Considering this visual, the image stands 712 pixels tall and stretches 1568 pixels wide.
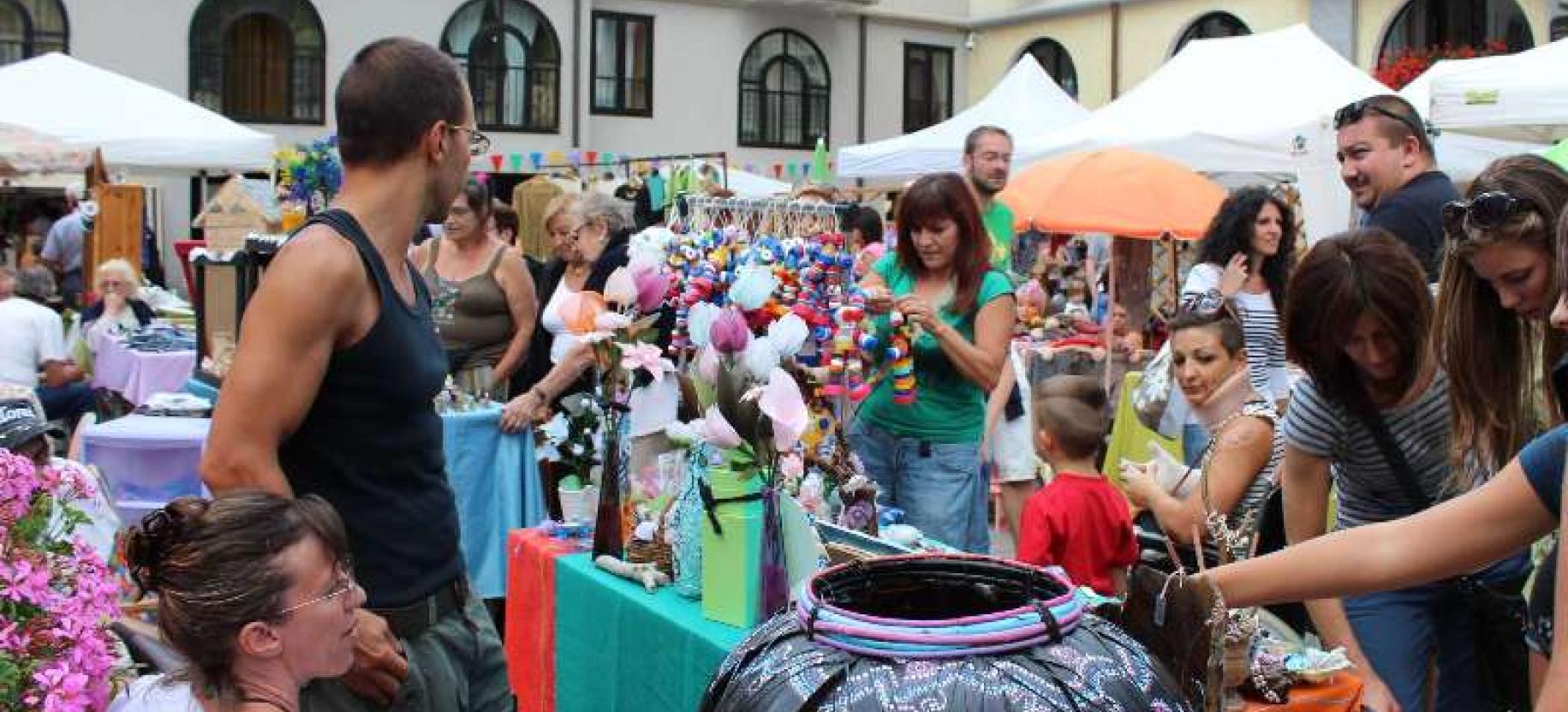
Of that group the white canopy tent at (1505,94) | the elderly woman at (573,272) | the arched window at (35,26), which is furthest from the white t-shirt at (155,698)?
the arched window at (35,26)

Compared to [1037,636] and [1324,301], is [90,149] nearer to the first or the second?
[1324,301]

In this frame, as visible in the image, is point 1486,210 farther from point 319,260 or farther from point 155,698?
point 155,698

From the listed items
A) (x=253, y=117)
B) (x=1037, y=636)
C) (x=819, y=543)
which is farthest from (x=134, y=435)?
(x=253, y=117)

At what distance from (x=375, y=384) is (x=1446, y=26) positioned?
2122 centimetres

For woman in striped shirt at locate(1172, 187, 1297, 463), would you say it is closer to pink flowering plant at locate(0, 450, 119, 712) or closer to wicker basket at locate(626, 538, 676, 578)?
wicker basket at locate(626, 538, 676, 578)

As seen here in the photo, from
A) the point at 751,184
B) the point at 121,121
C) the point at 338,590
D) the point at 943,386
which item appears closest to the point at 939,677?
the point at 338,590

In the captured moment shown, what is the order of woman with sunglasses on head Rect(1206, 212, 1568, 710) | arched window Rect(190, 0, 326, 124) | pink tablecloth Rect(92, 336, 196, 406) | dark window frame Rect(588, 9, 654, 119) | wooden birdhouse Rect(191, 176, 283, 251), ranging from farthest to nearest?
1. dark window frame Rect(588, 9, 654, 119)
2. arched window Rect(190, 0, 326, 124)
3. pink tablecloth Rect(92, 336, 196, 406)
4. wooden birdhouse Rect(191, 176, 283, 251)
5. woman with sunglasses on head Rect(1206, 212, 1568, 710)

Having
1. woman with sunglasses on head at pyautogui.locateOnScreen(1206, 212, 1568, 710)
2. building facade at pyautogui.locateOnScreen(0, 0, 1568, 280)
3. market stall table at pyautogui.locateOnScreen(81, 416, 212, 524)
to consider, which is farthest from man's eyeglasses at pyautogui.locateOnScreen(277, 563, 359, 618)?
building facade at pyautogui.locateOnScreen(0, 0, 1568, 280)

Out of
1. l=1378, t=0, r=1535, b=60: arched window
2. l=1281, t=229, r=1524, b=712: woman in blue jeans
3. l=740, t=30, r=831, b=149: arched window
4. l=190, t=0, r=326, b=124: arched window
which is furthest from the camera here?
l=740, t=30, r=831, b=149: arched window

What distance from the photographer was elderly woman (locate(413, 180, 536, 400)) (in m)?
6.23

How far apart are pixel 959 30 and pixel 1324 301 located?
26013mm

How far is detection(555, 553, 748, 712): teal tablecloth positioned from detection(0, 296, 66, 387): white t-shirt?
552 cm

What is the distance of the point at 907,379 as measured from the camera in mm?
4156

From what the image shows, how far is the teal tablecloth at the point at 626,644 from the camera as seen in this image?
306 centimetres
